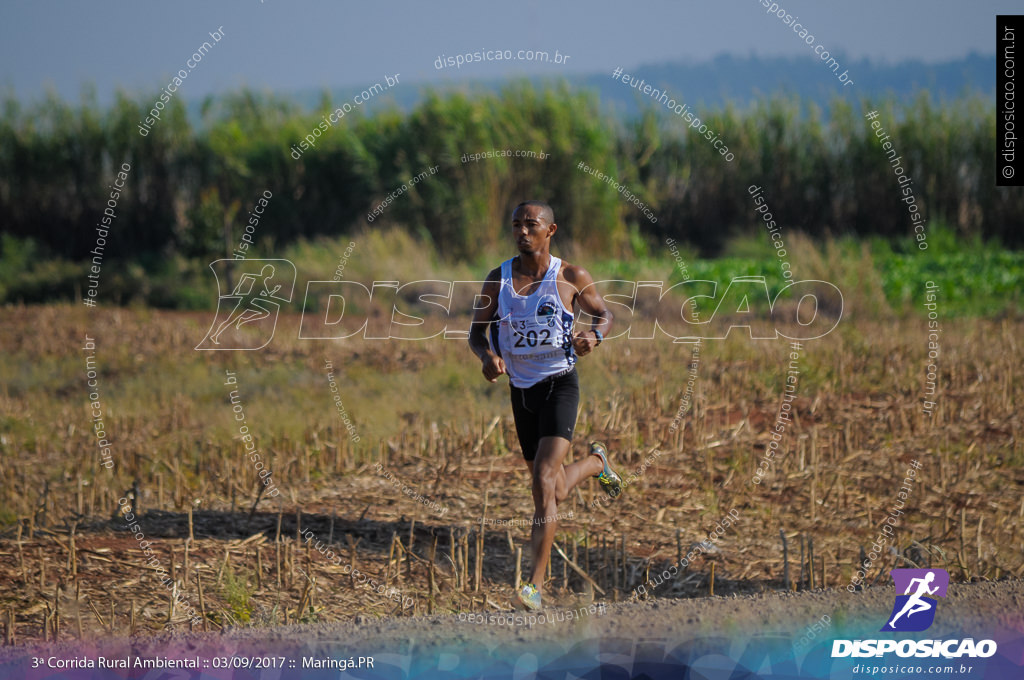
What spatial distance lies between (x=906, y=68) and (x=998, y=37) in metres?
97.4

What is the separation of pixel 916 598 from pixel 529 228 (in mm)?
2458

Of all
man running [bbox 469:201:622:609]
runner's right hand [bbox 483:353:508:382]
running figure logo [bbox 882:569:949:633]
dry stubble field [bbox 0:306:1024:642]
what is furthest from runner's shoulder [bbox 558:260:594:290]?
running figure logo [bbox 882:569:949:633]

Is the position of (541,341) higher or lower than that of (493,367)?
higher

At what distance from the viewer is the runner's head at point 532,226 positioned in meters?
5.31

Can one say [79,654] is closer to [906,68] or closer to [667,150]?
[667,150]

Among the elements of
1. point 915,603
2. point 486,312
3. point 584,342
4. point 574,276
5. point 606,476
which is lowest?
point 915,603

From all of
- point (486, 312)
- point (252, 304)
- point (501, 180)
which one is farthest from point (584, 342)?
point (501, 180)

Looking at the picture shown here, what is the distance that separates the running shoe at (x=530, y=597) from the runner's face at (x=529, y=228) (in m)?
1.66

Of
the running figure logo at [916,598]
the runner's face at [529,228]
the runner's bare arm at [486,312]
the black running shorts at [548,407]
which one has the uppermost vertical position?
the runner's face at [529,228]

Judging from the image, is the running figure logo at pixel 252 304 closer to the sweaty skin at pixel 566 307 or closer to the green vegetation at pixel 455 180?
the green vegetation at pixel 455 180

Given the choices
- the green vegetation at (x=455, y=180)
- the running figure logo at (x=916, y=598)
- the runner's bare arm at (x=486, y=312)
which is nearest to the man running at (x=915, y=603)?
the running figure logo at (x=916, y=598)

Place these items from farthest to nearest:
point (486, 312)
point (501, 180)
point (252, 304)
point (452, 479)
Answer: point (501, 180), point (252, 304), point (452, 479), point (486, 312)

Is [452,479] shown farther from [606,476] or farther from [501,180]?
[501,180]

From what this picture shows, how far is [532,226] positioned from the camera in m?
5.31
